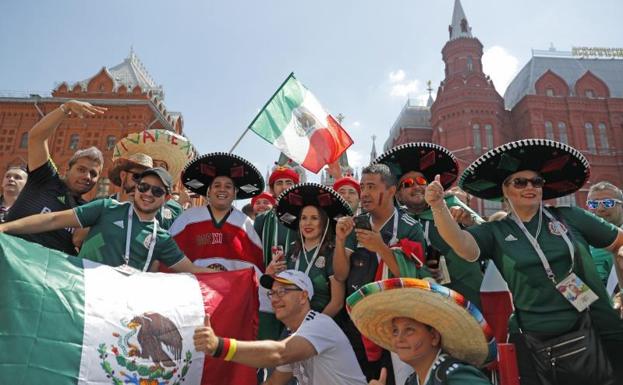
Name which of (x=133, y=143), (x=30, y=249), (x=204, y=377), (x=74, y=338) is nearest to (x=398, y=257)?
(x=204, y=377)

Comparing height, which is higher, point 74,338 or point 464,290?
point 464,290

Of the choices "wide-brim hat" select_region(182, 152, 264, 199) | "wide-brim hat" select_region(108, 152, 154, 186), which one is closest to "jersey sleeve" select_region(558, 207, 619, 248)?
"wide-brim hat" select_region(182, 152, 264, 199)

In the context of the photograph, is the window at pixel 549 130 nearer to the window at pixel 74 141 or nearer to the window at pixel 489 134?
the window at pixel 489 134

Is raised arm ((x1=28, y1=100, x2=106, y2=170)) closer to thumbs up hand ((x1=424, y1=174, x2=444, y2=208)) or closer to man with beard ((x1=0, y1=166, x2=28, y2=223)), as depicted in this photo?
man with beard ((x1=0, y1=166, x2=28, y2=223))

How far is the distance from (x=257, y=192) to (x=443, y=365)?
11.4ft

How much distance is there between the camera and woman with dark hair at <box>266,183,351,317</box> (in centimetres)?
365

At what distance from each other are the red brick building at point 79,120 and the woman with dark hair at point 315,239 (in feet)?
105

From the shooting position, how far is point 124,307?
2.87 meters

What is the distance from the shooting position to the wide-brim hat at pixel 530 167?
315 cm

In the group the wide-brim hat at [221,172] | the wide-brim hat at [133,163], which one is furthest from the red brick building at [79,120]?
the wide-brim hat at [221,172]

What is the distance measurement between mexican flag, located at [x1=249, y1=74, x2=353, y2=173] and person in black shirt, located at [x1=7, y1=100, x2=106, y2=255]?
392cm

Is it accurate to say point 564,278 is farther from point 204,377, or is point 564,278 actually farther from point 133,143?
point 133,143

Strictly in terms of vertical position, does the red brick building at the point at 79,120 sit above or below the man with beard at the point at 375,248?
above

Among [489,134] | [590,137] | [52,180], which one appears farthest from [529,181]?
[590,137]
